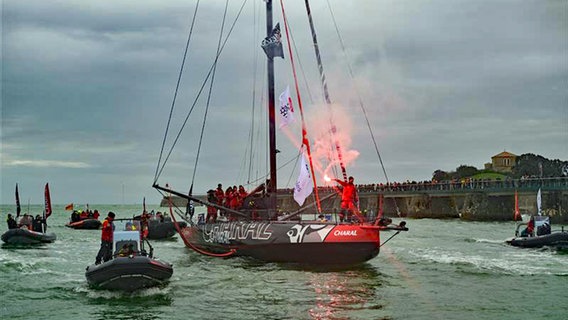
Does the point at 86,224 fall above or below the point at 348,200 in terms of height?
below

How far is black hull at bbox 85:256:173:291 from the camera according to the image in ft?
58.8

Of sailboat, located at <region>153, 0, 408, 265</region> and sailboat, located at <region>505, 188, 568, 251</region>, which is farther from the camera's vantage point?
sailboat, located at <region>505, 188, 568, 251</region>

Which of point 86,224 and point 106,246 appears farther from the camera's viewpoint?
point 86,224

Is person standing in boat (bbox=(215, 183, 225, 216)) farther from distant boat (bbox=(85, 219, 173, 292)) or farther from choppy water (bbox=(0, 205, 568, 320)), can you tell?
distant boat (bbox=(85, 219, 173, 292))

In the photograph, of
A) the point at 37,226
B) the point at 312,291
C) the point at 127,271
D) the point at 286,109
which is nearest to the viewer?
the point at 127,271

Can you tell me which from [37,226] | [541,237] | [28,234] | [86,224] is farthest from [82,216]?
[541,237]

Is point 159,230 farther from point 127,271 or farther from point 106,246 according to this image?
point 127,271

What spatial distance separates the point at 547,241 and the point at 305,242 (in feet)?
54.7

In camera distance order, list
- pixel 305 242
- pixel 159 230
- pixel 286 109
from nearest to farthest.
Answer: pixel 305 242, pixel 286 109, pixel 159 230

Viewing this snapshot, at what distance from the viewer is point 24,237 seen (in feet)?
127

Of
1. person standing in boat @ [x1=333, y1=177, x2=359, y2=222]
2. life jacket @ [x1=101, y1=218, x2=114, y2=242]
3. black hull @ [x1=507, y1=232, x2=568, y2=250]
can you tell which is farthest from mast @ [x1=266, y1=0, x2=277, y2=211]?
black hull @ [x1=507, y1=232, x2=568, y2=250]

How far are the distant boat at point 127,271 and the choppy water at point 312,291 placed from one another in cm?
39

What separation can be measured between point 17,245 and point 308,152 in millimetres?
24082

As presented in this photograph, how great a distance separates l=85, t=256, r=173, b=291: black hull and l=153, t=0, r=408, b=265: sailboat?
6.95 meters
